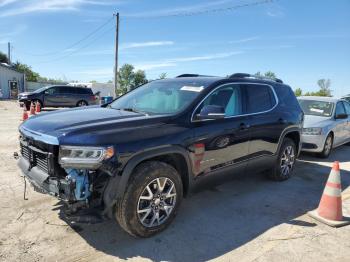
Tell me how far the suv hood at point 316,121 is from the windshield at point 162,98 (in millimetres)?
4704

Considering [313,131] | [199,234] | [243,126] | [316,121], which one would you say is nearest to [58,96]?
[316,121]

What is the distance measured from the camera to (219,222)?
166 inches

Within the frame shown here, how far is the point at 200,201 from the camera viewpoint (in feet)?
16.1

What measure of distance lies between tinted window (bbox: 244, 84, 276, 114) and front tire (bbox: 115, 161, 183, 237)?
192 centimetres

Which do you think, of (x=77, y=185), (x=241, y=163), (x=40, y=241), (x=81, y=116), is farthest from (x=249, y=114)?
(x=40, y=241)

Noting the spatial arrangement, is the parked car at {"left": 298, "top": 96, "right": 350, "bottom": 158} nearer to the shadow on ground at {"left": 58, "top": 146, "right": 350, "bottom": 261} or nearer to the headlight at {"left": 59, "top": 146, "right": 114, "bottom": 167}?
the shadow on ground at {"left": 58, "top": 146, "right": 350, "bottom": 261}

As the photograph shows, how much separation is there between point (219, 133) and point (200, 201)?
1.21 m

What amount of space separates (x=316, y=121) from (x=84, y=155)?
689cm

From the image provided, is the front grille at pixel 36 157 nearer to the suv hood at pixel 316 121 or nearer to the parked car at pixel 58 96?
the suv hood at pixel 316 121

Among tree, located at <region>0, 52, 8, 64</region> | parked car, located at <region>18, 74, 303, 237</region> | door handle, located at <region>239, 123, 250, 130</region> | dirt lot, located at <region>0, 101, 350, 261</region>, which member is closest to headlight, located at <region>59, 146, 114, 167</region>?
parked car, located at <region>18, 74, 303, 237</region>

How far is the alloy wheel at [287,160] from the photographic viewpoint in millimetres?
6020

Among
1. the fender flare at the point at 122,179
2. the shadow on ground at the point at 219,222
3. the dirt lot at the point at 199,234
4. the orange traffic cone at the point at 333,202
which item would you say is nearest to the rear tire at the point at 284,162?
the shadow on ground at the point at 219,222

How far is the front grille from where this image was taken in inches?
136

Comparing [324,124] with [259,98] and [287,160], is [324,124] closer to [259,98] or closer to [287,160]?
[287,160]
